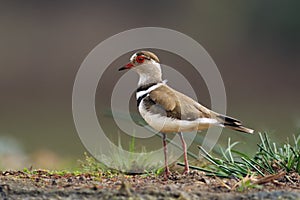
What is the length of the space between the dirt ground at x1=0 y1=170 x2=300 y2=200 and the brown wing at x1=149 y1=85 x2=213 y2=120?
47cm

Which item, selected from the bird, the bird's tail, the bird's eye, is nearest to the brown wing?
the bird

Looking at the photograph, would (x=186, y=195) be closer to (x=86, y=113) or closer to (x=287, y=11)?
(x=86, y=113)

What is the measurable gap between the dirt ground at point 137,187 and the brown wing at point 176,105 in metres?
0.47

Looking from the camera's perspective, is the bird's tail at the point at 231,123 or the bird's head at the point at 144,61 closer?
the bird's tail at the point at 231,123

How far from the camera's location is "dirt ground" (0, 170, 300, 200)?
499cm

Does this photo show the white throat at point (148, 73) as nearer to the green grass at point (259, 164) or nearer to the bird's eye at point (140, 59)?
the bird's eye at point (140, 59)

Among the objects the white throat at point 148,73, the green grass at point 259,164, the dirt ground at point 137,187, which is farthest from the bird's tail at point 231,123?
the white throat at point 148,73

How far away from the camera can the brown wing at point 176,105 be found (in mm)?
5875

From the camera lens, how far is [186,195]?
495cm

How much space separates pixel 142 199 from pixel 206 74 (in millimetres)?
2407

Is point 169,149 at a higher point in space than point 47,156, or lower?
lower

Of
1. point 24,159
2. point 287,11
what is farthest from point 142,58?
point 287,11

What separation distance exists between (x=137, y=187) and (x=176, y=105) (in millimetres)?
948

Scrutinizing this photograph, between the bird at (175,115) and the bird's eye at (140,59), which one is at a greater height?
the bird's eye at (140,59)
